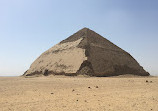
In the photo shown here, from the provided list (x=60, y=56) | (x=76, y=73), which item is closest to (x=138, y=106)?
(x=76, y=73)

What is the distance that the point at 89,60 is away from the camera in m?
25.4

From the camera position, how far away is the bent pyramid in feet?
81.7

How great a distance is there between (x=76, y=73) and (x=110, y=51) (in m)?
9.89

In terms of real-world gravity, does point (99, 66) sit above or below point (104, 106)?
above

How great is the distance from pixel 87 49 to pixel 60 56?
5076mm

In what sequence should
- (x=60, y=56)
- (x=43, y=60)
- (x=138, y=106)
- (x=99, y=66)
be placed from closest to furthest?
(x=138, y=106) → (x=99, y=66) → (x=60, y=56) → (x=43, y=60)

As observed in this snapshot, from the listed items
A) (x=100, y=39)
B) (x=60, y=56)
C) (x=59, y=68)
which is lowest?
(x=59, y=68)

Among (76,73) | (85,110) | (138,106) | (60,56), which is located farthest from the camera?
(60,56)

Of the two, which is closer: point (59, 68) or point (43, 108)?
point (43, 108)

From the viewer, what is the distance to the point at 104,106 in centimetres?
573

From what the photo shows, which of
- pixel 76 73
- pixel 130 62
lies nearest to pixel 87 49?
pixel 76 73

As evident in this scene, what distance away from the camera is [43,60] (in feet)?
109

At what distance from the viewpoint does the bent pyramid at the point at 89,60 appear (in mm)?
24900

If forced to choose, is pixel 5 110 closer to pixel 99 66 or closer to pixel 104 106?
pixel 104 106
